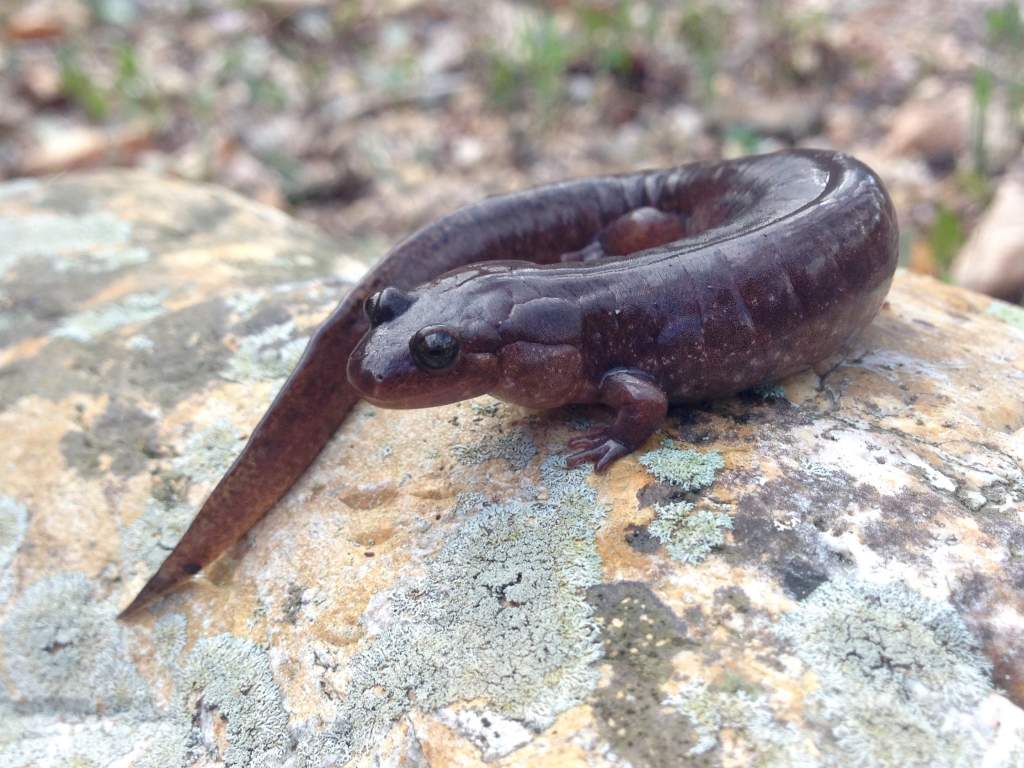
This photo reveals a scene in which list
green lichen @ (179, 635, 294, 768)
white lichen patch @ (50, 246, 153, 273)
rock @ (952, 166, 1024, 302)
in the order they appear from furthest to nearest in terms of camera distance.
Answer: rock @ (952, 166, 1024, 302), white lichen patch @ (50, 246, 153, 273), green lichen @ (179, 635, 294, 768)

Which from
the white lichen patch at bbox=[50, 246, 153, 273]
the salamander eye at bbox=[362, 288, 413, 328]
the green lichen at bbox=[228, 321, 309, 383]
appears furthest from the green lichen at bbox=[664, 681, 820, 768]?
the white lichen patch at bbox=[50, 246, 153, 273]

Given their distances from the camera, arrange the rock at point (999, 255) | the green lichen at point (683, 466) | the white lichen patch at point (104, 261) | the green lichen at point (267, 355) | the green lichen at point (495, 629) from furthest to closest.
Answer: the rock at point (999, 255) → the white lichen patch at point (104, 261) → the green lichen at point (267, 355) → the green lichen at point (683, 466) → the green lichen at point (495, 629)

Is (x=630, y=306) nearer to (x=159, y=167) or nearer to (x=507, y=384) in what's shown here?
(x=507, y=384)

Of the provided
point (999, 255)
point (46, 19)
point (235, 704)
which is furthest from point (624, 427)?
point (46, 19)

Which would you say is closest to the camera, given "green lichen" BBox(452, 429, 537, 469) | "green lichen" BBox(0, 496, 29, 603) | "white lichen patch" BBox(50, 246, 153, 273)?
"green lichen" BBox(452, 429, 537, 469)

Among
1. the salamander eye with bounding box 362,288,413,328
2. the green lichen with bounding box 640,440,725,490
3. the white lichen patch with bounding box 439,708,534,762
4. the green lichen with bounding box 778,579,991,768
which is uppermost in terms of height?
the salamander eye with bounding box 362,288,413,328

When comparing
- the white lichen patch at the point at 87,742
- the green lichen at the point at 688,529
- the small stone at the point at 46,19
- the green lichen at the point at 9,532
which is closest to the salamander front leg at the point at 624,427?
the green lichen at the point at 688,529

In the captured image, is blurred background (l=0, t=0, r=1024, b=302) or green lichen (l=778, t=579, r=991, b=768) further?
blurred background (l=0, t=0, r=1024, b=302)

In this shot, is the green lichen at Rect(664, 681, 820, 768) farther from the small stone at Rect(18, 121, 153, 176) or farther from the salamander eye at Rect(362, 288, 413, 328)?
the small stone at Rect(18, 121, 153, 176)

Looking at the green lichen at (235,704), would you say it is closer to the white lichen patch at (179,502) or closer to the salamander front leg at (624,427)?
the white lichen patch at (179,502)
